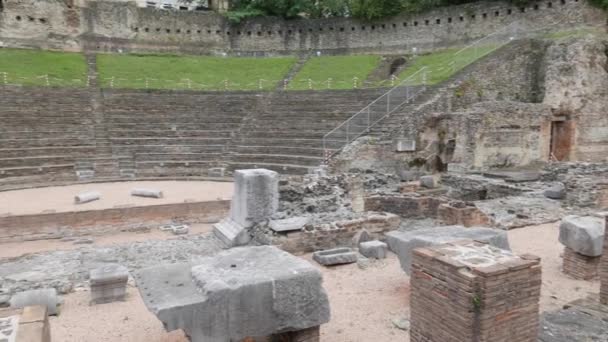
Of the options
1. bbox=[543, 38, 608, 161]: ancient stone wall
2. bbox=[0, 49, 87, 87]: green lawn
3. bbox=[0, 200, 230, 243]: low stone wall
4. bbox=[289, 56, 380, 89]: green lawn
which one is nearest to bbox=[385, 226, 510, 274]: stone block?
bbox=[0, 200, 230, 243]: low stone wall

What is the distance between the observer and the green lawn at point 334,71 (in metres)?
25.8

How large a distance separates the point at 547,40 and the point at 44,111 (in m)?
24.4

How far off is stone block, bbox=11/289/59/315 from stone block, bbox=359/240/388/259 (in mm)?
4953

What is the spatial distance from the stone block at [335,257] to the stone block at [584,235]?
3437mm

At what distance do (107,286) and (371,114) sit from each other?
1395 centimetres

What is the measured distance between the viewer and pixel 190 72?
28703mm

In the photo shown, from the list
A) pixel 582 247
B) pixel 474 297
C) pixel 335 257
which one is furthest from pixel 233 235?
pixel 582 247

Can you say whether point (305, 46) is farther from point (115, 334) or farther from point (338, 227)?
point (115, 334)

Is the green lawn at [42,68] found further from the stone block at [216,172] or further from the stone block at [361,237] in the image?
the stone block at [361,237]

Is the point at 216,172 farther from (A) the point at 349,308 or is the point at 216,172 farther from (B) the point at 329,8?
(B) the point at 329,8

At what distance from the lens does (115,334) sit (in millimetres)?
5180

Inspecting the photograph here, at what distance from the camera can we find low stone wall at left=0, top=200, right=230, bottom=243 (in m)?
10.6

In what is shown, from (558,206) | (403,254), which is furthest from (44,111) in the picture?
(558,206)

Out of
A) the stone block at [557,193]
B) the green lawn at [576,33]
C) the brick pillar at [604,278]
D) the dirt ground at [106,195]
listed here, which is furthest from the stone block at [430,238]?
the green lawn at [576,33]
